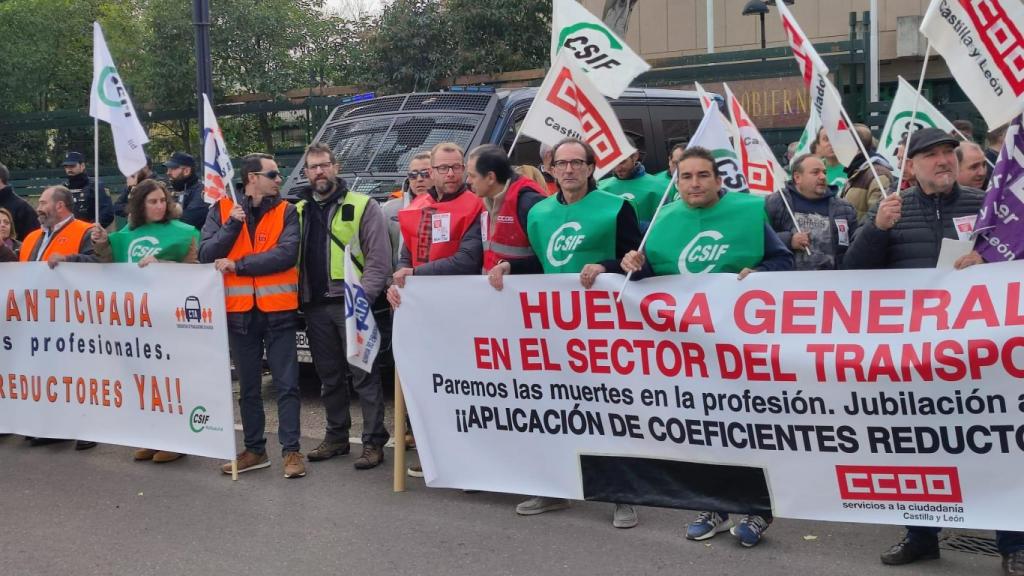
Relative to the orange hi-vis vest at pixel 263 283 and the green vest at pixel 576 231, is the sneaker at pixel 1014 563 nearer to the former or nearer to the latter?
the green vest at pixel 576 231

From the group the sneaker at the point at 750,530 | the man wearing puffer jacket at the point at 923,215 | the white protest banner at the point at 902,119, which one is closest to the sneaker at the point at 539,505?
the sneaker at the point at 750,530

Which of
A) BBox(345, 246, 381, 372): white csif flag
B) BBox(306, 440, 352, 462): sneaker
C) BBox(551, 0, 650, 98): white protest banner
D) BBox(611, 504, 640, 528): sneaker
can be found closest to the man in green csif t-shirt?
BBox(611, 504, 640, 528): sneaker

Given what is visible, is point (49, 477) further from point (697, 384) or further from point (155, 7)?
point (155, 7)

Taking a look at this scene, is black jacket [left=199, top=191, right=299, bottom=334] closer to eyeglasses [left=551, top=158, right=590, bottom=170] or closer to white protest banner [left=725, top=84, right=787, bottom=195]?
eyeglasses [left=551, top=158, right=590, bottom=170]

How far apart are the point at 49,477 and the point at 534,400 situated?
3.31m

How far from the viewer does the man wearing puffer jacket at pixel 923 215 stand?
5180mm

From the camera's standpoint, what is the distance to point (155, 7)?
23672mm

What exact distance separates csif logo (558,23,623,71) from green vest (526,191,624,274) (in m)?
1.31

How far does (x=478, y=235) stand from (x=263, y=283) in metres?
1.39

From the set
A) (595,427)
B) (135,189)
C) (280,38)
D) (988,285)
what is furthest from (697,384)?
(280,38)

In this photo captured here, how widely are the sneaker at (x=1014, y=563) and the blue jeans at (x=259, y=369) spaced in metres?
4.07

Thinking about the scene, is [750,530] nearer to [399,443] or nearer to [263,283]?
[399,443]

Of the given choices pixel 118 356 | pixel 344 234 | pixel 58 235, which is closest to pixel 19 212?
pixel 58 235

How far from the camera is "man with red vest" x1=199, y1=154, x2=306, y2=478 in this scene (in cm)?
698
